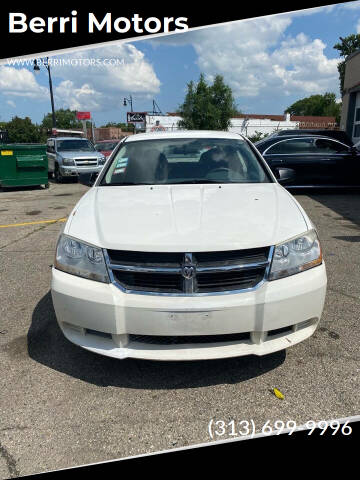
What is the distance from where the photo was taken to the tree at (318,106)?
250ft

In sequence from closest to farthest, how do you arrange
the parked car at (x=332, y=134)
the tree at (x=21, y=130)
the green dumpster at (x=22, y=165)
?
the parked car at (x=332, y=134)
the green dumpster at (x=22, y=165)
the tree at (x=21, y=130)

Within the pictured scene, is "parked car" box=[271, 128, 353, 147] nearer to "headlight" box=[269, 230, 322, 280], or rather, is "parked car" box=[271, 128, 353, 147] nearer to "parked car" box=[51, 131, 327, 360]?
"headlight" box=[269, 230, 322, 280]

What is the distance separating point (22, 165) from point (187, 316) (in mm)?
11645

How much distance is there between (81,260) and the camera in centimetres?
227

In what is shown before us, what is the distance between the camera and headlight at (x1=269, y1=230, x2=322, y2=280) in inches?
86.7

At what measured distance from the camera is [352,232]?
607 centimetres

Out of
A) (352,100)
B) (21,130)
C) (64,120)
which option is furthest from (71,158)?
(64,120)

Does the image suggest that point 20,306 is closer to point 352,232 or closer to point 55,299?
point 55,299

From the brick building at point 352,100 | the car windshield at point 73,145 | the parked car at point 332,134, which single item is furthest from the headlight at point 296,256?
the brick building at point 352,100

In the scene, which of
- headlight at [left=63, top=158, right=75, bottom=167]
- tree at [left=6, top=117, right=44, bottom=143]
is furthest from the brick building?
tree at [left=6, top=117, right=44, bottom=143]

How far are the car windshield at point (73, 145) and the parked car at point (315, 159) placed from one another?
27.1ft

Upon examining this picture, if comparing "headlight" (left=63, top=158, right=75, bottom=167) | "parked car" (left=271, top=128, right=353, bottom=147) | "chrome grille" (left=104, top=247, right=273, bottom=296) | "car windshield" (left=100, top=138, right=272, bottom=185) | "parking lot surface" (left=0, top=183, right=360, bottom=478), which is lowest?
"parking lot surface" (left=0, top=183, right=360, bottom=478)

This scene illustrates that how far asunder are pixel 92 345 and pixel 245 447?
101 cm

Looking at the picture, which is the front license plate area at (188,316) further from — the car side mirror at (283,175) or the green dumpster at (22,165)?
the green dumpster at (22,165)
